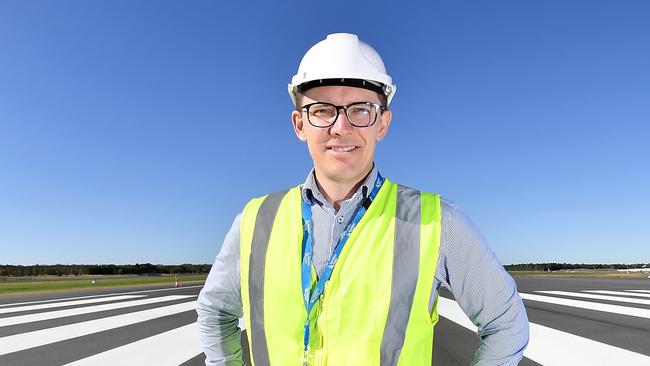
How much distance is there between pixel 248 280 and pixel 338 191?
463 millimetres

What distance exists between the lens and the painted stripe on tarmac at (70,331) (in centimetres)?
671

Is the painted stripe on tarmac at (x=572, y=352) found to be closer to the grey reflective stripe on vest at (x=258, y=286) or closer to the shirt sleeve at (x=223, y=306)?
the shirt sleeve at (x=223, y=306)

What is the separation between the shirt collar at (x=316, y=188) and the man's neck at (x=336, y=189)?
19 millimetres

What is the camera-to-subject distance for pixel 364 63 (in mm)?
1802

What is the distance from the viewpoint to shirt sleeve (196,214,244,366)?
1.86 meters

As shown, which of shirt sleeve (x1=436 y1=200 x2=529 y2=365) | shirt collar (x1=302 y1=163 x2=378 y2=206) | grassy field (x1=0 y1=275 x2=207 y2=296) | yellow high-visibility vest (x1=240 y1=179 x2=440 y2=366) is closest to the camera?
yellow high-visibility vest (x1=240 y1=179 x2=440 y2=366)

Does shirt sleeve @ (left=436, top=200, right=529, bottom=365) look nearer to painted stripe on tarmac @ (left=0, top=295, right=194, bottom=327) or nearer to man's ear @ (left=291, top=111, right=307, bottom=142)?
man's ear @ (left=291, top=111, right=307, bottom=142)

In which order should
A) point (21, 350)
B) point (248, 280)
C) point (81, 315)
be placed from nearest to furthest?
point (248, 280), point (21, 350), point (81, 315)

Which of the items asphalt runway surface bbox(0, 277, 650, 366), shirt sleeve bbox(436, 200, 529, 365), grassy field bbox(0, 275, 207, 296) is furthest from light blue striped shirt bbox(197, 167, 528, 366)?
grassy field bbox(0, 275, 207, 296)

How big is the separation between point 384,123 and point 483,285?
70 centimetres

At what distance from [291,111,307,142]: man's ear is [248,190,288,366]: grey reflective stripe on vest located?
321 millimetres

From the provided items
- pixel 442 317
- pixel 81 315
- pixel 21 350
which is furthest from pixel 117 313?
pixel 442 317

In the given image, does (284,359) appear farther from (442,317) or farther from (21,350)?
(442,317)

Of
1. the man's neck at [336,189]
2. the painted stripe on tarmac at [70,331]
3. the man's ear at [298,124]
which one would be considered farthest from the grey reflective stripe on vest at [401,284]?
the painted stripe on tarmac at [70,331]
